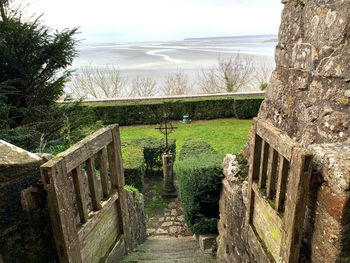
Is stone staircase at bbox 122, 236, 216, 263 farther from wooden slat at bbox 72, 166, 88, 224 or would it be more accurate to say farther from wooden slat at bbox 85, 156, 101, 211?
wooden slat at bbox 72, 166, 88, 224

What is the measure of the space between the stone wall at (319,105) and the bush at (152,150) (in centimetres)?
553

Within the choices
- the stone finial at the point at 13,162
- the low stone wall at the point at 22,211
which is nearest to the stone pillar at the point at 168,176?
the low stone wall at the point at 22,211

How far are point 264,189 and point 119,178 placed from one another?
1976mm

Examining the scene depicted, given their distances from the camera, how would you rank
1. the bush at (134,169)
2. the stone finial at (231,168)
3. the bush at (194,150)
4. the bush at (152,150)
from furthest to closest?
the bush at (152,150) < the bush at (194,150) < the bush at (134,169) < the stone finial at (231,168)

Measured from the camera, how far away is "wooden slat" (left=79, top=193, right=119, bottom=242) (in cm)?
267

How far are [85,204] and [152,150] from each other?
252 inches

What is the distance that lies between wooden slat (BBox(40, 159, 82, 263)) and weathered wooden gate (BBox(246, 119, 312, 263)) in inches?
76.7

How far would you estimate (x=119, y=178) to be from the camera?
3717 millimetres

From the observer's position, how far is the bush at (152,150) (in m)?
9.12

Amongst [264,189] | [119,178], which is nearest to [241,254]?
[264,189]

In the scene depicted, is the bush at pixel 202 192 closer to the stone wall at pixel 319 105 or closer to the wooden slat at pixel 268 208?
the stone wall at pixel 319 105

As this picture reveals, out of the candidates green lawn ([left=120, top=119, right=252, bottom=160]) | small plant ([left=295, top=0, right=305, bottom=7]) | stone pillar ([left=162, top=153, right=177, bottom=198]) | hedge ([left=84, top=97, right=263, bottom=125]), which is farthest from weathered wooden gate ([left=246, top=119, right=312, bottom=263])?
hedge ([left=84, top=97, right=263, bottom=125])

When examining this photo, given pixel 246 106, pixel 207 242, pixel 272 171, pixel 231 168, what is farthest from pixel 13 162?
pixel 246 106

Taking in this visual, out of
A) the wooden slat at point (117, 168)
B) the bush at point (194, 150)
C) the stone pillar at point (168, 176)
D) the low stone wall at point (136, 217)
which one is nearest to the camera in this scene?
the wooden slat at point (117, 168)
